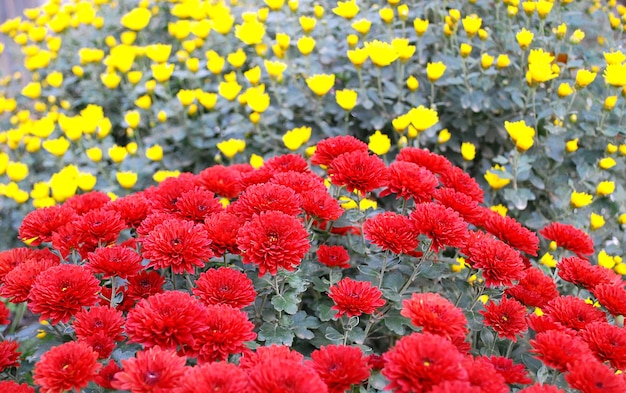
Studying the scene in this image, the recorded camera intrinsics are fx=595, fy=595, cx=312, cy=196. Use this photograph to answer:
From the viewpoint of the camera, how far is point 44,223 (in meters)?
1.59

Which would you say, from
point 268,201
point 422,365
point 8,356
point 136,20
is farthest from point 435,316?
point 136,20

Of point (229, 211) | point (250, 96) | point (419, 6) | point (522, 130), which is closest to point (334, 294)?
point (229, 211)

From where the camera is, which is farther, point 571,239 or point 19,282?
point 571,239

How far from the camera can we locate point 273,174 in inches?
68.0

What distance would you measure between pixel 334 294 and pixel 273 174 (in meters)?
0.50

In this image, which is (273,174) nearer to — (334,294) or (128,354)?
(334,294)

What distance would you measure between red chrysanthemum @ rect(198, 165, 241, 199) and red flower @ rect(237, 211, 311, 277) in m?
0.43

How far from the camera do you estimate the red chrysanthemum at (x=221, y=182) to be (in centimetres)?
175

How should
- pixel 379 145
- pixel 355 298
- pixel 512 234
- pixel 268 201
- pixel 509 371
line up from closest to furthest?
pixel 509 371 < pixel 355 298 < pixel 268 201 < pixel 512 234 < pixel 379 145

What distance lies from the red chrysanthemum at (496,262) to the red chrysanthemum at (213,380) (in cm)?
65

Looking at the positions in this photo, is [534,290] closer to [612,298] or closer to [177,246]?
[612,298]

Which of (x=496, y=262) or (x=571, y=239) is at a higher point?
(x=496, y=262)

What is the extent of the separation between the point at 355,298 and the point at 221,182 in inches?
24.0

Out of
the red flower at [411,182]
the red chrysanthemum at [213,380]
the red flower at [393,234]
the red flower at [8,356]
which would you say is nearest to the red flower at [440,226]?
the red flower at [393,234]
